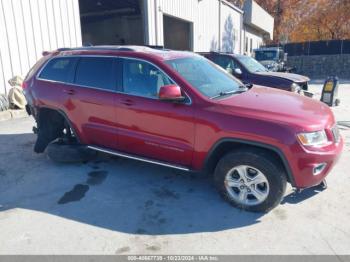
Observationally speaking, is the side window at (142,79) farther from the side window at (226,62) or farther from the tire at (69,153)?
the side window at (226,62)

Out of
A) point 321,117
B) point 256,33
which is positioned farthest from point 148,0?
point 256,33

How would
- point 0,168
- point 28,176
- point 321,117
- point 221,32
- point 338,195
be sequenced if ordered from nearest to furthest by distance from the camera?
point 321,117 < point 338,195 < point 28,176 < point 0,168 < point 221,32

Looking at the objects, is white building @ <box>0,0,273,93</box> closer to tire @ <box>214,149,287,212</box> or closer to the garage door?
the garage door

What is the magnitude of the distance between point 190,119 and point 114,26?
65.1 ft

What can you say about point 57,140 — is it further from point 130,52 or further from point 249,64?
point 249,64

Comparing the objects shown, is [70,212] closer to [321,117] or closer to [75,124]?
[75,124]

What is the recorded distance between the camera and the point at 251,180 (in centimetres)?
349

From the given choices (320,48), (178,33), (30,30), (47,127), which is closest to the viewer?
(47,127)

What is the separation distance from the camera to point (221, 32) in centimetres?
2192

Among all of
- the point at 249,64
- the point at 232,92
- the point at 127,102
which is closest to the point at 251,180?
the point at 232,92

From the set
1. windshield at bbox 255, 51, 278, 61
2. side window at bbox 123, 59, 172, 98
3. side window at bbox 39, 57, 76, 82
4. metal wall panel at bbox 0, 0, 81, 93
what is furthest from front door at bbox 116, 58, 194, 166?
windshield at bbox 255, 51, 278, 61

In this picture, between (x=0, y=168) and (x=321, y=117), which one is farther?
(x=0, y=168)

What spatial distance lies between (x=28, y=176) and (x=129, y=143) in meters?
1.75

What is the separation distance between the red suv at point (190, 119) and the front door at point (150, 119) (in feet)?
0.04
